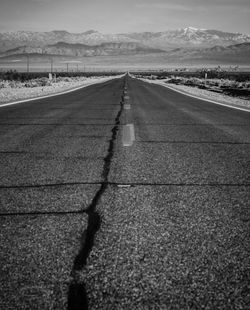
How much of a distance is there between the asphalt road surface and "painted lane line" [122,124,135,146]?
46cm

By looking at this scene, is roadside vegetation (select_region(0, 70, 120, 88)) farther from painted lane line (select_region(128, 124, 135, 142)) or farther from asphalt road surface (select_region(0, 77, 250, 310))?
asphalt road surface (select_region(0, 77, 250, 310))

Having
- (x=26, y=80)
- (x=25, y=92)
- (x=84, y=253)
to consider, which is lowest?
(x=26, y=80)

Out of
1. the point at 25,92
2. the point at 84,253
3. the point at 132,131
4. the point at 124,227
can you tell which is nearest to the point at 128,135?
the point at 132,131

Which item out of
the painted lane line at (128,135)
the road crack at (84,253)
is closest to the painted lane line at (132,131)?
the painted lane line at (128,135)

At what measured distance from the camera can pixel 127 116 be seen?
10039 mm

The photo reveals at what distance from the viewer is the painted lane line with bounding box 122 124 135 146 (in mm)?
6266

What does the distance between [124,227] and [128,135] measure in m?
4.22

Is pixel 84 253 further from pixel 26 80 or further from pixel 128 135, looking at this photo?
pixel 26 80

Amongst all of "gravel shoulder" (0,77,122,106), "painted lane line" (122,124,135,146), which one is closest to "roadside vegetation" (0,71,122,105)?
"gravel shoulder" (0,77,122,106)

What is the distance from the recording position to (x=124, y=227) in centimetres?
290

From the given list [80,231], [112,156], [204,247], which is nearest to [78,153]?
[112,156]

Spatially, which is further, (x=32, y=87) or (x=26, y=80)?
(x=26, y=80)

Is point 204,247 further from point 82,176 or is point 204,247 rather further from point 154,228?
point 82,176

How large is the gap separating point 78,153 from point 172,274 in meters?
3.39
